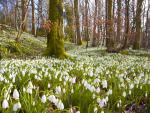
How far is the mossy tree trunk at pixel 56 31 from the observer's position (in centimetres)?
1468

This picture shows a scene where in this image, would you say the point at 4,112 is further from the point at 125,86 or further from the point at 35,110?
the point at 125,86

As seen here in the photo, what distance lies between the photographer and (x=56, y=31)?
1488 centimetres

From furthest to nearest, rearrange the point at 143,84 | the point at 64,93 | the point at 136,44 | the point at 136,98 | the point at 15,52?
the point at 136,44 < the point at 15,52 < the point at 143,84 < the point at 136,98 < the point at 64,93

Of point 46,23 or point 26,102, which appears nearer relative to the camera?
point 26,102

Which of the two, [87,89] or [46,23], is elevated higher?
[46,23]

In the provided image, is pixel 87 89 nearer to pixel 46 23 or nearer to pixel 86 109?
pixel 86 109

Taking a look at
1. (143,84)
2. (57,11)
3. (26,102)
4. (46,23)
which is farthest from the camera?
(57,11)

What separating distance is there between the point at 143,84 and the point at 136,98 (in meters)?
0.65

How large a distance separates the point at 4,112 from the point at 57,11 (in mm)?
11537

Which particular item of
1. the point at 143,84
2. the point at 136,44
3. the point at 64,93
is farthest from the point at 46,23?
the point at 136,44

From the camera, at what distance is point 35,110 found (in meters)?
3.67

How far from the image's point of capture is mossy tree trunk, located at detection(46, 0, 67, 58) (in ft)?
48.2

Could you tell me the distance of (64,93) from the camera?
15.4 feet

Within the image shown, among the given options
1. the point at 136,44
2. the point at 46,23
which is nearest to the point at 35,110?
the point at 46,23
